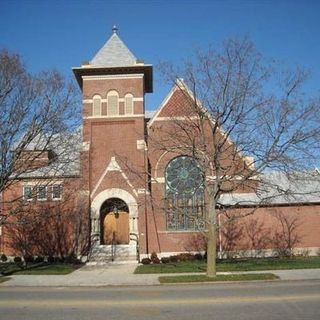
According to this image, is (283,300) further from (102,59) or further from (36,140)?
(102,59)

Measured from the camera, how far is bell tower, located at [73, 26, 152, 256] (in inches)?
1243

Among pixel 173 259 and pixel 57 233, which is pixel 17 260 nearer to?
pixel 57 233

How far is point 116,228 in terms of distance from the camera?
32500 millimetres

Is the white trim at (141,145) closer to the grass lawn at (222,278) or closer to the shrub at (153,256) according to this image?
the shrub at (153,256)

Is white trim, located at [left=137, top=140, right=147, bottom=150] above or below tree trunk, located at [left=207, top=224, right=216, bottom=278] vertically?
above

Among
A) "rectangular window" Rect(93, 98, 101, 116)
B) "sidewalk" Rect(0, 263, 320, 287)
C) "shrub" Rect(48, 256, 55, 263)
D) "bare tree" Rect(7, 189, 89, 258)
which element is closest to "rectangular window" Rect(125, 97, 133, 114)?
"rectangular window" Rect(93, 98, 101, 116)

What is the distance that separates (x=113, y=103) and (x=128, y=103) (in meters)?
1.09

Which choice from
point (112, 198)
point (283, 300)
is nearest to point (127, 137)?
point (112, 198)

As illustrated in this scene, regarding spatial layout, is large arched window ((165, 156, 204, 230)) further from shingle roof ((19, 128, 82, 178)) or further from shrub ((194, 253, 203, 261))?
shingle roof ((19, 128, 82, 178))

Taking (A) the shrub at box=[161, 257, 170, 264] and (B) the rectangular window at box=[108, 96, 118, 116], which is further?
(B) the rectangular window at box=[108, 96, 118, 116]

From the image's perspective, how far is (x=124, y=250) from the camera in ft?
101

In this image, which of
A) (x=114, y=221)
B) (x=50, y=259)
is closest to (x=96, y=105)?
(x=114, y=221)

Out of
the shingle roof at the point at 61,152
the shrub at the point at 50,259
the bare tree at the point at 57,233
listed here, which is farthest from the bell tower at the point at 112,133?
the shingle roof at the point at 61,152

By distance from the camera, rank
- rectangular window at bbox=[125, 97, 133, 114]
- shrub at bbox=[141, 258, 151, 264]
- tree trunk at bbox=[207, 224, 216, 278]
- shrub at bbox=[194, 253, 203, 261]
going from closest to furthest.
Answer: tree trunk at bbox=[207, 224, 216, 278] < shrub at bbox=[141, 258, 151, 264] < shrub at bbox=[194, 253, 203, 261] < rectangular window at bbox=[125, 97, 133, 114]
